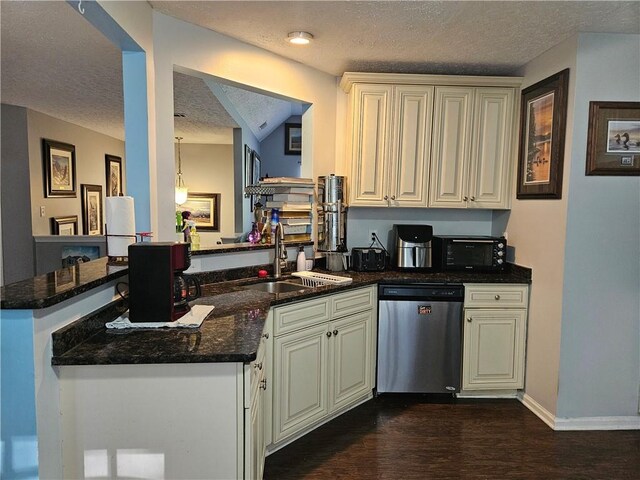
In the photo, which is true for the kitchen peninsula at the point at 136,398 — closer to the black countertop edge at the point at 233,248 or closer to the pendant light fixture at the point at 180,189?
the black countertop edge at the point at 233,248

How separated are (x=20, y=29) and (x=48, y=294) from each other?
1.92m

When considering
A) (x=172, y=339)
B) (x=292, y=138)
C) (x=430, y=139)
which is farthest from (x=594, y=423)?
(x=292, y=138)

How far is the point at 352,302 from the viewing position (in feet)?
9.11

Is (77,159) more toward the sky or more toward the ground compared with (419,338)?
more toward the sky

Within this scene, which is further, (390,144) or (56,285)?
(390,144)

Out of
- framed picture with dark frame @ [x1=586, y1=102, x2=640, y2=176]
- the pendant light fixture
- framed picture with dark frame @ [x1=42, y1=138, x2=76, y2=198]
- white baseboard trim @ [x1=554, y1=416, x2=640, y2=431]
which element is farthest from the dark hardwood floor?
framed picture with dark frame @ [x1=42, y1=138, x2=76, y2=198]

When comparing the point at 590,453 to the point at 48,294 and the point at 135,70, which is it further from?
the point at 135,70

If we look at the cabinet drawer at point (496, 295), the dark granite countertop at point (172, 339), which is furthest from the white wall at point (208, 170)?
the dark granite countertop at point (172, 339)

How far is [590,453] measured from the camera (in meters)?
2.44

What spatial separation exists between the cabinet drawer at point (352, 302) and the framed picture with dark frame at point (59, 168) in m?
4.25

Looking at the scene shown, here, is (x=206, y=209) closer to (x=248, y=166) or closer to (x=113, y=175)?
(x=113, y=175)

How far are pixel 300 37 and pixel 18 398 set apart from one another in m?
2.27

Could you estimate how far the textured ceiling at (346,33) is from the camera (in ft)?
7.26

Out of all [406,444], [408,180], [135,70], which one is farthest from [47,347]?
[408,180]
